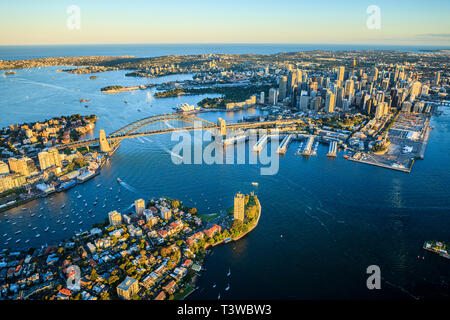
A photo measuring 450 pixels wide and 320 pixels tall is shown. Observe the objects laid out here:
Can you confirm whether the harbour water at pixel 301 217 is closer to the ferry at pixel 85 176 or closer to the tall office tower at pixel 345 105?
the ferry at pixel 85 176

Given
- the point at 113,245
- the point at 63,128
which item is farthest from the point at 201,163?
the point at 63,128

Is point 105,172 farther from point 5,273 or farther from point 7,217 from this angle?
point 5,273

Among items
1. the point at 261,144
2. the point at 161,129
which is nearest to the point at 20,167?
the point at 161,129

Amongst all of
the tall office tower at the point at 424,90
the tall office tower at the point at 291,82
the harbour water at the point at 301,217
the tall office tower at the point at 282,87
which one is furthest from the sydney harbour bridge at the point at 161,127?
the tall office tower at the point at 424,90

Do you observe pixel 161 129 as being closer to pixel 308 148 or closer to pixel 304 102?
pixel 308 148

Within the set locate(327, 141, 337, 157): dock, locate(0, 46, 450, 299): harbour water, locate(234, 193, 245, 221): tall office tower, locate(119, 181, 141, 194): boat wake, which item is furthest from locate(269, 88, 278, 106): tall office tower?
locate(234, 193, 245, 221): tall office tower

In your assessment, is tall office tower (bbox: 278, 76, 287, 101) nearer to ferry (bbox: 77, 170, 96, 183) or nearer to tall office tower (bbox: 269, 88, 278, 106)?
tall office tower (bbox: 269, 88, 278, 106)
